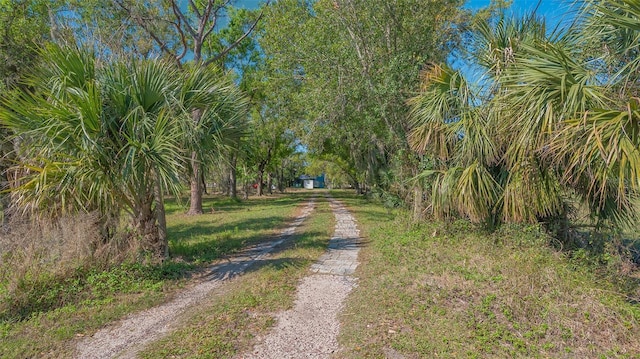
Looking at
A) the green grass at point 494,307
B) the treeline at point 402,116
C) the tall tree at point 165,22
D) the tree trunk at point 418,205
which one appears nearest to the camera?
the green grass at point 494,307

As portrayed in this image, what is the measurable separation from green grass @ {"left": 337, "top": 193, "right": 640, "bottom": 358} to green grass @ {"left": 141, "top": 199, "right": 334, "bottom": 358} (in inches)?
39.5

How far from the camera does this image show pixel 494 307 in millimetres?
3943

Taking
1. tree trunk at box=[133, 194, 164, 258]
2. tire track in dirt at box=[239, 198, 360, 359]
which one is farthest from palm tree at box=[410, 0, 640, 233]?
tree trunk at box=[133, 194, 164, 258]

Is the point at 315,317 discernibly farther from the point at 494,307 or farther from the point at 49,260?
the point at 49,260

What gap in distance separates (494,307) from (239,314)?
305cm

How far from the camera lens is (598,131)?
3543 mm

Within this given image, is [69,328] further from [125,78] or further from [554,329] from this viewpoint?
[554,329]

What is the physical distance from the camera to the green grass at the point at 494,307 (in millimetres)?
3277

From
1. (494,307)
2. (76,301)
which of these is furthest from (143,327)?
(494,307)

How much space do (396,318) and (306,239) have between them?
5155 millimetres

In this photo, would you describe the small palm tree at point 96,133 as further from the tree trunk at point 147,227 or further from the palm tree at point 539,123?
the palm tree at point 539,123

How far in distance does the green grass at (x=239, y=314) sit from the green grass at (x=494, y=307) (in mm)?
1003

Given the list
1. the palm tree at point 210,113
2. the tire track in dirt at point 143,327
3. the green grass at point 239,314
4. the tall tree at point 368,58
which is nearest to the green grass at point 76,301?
the tire track in dirt at point 143,327

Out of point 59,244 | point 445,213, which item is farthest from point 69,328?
point 445,213
